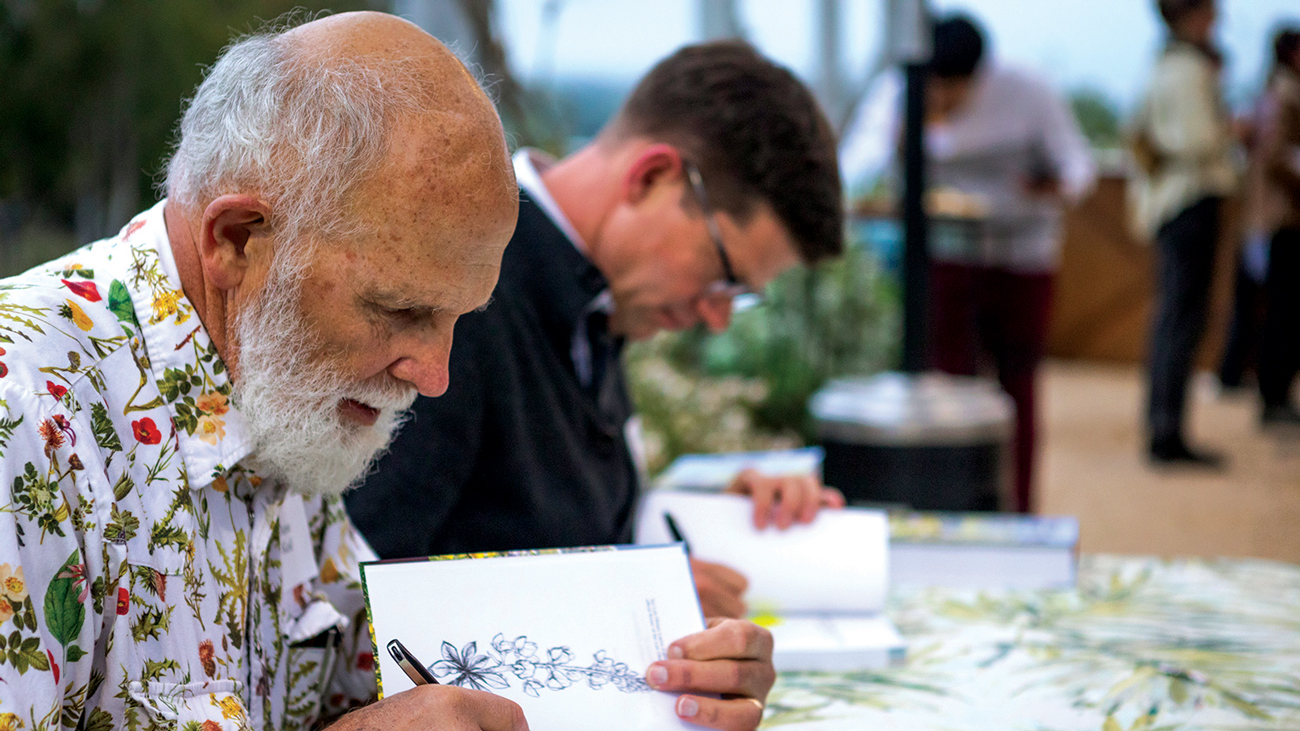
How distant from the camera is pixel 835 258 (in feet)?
6.00

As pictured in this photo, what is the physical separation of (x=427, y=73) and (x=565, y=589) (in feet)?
1.64

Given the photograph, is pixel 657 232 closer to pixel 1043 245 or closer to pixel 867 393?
pixel 867 393

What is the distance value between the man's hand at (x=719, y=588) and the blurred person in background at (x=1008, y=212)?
269 cm

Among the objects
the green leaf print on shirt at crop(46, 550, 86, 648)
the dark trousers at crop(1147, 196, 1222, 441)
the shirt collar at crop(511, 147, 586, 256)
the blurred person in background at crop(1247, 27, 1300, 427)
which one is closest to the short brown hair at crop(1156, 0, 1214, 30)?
the dark trousers at crop(1147, 196, 1222, 441)

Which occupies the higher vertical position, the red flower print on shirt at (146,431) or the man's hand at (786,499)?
the red flower print on shirt at (146,431)

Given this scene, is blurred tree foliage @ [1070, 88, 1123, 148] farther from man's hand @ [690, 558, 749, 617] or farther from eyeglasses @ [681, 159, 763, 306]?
man's hand @ [690, 558, 749, 617]

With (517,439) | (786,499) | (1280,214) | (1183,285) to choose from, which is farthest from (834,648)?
(1280,214)

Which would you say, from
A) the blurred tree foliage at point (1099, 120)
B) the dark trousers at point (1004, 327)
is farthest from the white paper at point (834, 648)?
the blurred tree foliage at point (1099, 120)

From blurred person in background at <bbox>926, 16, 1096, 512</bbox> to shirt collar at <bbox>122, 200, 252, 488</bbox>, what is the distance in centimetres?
330

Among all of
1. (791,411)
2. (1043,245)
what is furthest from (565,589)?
(791,411)

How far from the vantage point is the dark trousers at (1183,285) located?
5.13m

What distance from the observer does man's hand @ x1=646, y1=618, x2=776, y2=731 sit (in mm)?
1062

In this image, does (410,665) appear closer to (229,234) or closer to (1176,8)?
(229,234)

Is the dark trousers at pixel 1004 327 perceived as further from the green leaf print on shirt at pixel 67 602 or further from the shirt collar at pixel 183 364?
the green leaf print on shirt at pixel 67 602
